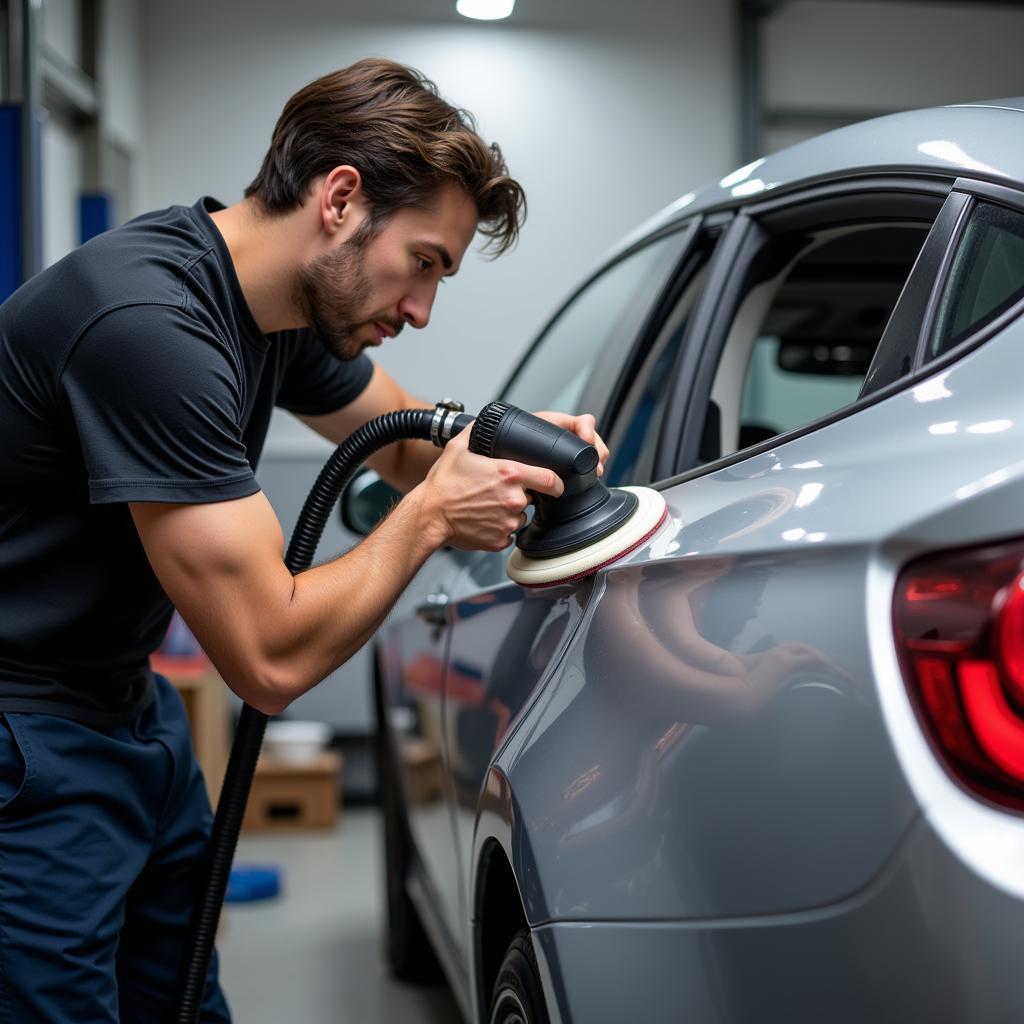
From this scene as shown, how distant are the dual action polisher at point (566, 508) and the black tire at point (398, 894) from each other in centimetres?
183

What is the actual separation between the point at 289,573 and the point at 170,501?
0.54 feet

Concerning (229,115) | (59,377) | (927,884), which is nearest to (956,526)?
(927,884)

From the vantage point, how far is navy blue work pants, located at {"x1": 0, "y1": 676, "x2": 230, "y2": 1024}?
1.49m

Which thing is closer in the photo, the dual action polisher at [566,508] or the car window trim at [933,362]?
the car window trim at [933,362]

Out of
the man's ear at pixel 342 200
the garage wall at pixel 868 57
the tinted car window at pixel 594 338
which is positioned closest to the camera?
the man's ear at pixel 342 200

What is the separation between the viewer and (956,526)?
0.88 m

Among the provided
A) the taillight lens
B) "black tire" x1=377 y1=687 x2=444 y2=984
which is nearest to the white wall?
"black tire" x1=377 y1=687 x2=444 y2=984

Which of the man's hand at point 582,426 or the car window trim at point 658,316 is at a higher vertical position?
the car window trim at point 658,316

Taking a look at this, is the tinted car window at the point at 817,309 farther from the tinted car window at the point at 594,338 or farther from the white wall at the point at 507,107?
the white wall at the point at 507,107

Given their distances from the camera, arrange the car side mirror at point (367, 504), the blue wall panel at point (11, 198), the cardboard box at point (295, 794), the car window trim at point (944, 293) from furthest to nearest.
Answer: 1. the cardboard box at point (295, 794)
2. the blue wall panel at point (11, 198)
3. the car side mirror at point (367, 504)
4. the car window trim at point (944, 293)

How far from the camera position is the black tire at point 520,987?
53.1 inches

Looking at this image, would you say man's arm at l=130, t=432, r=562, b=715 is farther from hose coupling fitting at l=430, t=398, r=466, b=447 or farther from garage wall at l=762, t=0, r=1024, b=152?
garage wall at l=762, t=0, r=1024, b=152

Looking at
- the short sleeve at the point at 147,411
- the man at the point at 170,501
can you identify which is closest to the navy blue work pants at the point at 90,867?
the man at the point at 170,501

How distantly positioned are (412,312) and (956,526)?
102cm
